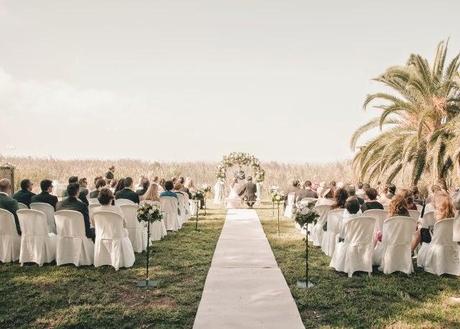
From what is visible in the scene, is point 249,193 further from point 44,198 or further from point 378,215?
point 44,198

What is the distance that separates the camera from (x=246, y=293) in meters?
6.87

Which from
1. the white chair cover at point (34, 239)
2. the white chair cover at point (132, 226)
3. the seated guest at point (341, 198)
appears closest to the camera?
the white chair cover at point (34, 239)

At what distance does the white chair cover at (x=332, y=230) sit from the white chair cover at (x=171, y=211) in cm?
517

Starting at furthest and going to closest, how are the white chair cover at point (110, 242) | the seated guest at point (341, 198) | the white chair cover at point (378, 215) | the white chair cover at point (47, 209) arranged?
the seated guest at point (341, 198)
the white chair cover at point (47, 209)
the white chair cover at point (378, 215)
the white chair cover at point (110, 242)

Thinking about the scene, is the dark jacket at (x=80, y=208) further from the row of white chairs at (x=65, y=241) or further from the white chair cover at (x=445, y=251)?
the white chair cover at (x=445, y=251)

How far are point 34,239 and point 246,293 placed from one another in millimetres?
4670

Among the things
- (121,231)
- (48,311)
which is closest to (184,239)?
(121,231)

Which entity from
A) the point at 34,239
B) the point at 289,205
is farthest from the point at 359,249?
the point at 289,205

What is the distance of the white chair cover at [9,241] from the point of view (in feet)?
29.2

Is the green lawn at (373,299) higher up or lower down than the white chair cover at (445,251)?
lower down

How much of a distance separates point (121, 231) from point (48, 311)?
2.66 m

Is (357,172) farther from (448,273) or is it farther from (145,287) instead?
(145,287)

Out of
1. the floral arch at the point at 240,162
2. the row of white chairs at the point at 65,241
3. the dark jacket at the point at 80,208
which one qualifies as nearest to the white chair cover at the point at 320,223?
the row of white chairs at the point at 65,241

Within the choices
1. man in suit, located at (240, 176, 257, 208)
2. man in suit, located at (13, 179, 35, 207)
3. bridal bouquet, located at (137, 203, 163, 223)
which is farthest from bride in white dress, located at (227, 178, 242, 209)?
bridal bouquet, located at (137, 203, 163, 223)
